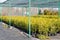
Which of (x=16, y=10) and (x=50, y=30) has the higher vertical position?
(x=50, y=30)

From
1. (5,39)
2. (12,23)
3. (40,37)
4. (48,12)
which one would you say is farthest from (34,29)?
(48,12)

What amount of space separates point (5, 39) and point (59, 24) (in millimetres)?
3694

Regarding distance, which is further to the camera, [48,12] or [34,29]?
[48,12]

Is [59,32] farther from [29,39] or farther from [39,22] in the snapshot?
[29,39]

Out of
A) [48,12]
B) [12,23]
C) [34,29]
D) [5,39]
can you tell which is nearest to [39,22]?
[34,29]

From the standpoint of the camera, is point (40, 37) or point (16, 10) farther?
point (16, 10)

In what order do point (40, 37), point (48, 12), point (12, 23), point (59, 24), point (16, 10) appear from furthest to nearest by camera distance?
point (16, 10) → point (48, 12) → point (12, 23) → point (59, 24) → point (40, 37)

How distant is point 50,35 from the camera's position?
35.0 feet

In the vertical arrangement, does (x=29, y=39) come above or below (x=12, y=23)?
above

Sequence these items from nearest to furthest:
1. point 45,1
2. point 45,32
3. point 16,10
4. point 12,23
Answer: point 45,32, point 12,23, point 45,1, point 16,10

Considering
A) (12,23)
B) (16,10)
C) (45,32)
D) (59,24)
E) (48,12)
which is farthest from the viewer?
(16,10)

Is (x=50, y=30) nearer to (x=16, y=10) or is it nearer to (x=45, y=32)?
(x=45, y=32)

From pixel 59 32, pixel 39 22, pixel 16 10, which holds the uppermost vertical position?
pixel 39 22

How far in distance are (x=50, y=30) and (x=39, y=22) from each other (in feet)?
2.27
